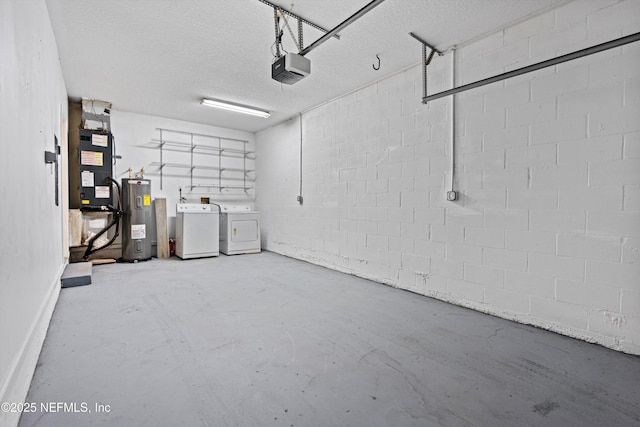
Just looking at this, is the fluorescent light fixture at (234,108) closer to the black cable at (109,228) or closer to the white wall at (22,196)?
the black cable at (109,228)

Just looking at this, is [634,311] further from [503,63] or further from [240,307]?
[240,307]

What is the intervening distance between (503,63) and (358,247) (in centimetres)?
259

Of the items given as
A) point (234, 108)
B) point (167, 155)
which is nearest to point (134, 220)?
point (167, 155)

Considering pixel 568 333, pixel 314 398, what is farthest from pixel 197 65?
pixel 568 333

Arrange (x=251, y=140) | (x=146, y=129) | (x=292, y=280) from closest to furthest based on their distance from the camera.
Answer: (x=292, y=280)
(x=146, y=129)
(x=251, y=140)

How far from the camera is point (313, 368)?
6.05ft

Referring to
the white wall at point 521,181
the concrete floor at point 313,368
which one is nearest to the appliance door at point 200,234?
the concrete floor at point 313,368

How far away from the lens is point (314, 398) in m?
1.56

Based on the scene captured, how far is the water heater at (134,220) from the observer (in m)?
5.02

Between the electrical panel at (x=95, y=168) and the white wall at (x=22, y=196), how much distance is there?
8.84ft

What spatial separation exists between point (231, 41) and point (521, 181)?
300 cm

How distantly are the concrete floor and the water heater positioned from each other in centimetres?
202

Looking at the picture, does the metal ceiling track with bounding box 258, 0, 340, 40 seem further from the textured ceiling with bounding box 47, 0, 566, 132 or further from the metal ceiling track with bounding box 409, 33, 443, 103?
the metal ceiling track with bounding box 409, 33, 443, 103

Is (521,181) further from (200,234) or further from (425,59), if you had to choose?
(200,234)
